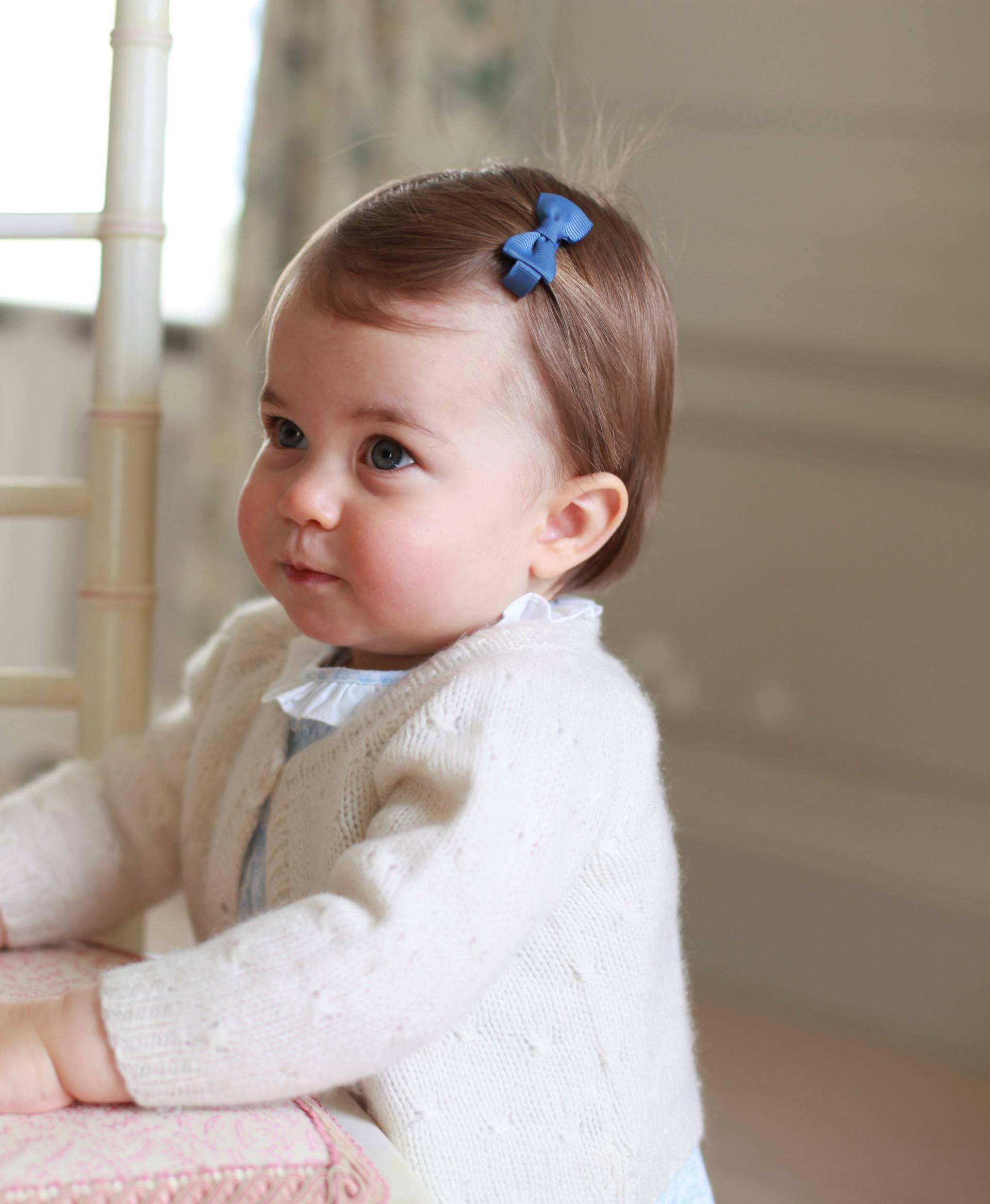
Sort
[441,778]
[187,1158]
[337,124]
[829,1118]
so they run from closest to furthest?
[187,1158]
[441,778]
[829,1118]
[337,124]

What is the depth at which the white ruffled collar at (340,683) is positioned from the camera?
0.78m

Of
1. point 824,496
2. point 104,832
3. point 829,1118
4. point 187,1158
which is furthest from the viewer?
point 824,496

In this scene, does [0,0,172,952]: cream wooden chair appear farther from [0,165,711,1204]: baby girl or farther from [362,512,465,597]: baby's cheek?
[362,512,465,597]: baby's cheek

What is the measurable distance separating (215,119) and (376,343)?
152cm

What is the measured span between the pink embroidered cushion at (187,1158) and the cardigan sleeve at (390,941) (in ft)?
0.05

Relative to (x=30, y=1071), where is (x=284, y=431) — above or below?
above

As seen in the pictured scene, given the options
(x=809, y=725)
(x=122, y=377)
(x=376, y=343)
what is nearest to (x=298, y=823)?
(x=376, y=343)

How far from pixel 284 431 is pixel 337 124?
1.19 m

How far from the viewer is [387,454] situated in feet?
2.47

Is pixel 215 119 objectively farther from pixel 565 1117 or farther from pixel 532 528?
pixel 565 1117

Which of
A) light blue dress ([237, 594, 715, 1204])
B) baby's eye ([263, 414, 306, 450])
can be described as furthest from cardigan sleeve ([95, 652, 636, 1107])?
baby's eye ([263, 414, 306, 450])

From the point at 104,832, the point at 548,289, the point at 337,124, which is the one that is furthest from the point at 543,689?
the point at 337,124

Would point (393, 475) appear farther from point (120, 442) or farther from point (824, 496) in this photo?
point (824, 496)

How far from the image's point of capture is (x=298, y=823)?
0.77 meters
